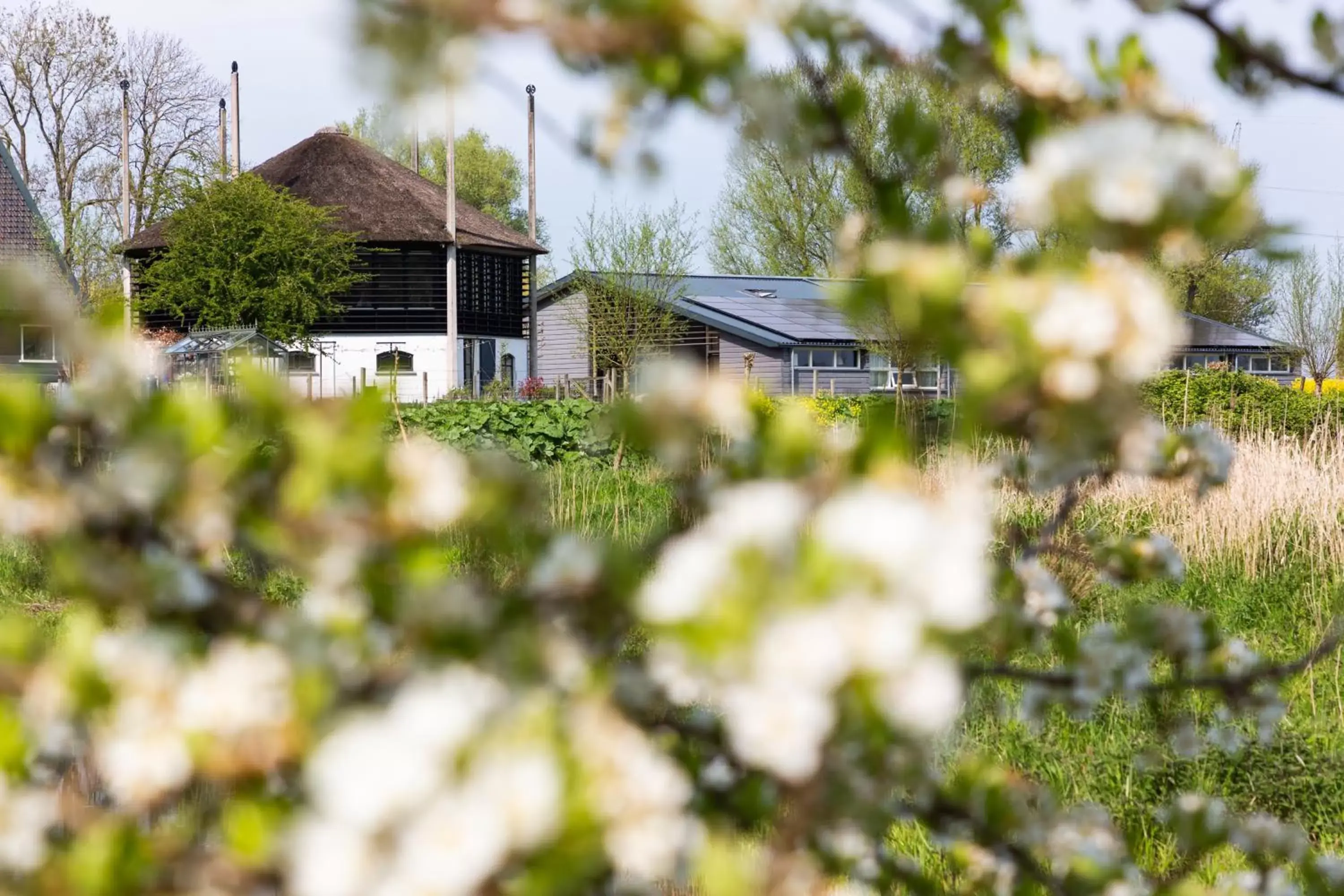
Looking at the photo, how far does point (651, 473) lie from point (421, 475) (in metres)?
9.77

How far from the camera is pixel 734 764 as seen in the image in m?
1.18

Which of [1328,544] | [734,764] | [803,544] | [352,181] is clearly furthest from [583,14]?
[352,181]

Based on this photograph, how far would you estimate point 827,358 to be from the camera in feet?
116

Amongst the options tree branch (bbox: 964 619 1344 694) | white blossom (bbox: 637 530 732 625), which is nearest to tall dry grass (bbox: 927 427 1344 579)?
tree branch (bbox: 964 619 1344 694)

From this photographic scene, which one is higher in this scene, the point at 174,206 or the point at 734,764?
the point at 174,206

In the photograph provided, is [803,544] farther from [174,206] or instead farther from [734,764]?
[174,206]

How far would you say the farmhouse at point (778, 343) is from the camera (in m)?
33.9

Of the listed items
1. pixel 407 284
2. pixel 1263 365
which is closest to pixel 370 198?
pixel 407 284

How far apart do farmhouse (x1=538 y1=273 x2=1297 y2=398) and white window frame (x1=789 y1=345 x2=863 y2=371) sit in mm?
27

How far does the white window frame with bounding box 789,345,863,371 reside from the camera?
34.2 meters

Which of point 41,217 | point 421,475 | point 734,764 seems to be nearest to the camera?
point 421,475

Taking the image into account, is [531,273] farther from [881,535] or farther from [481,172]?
[881,535]

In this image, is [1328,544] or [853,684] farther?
[1328,544]

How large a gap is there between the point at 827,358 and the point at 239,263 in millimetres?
15602
